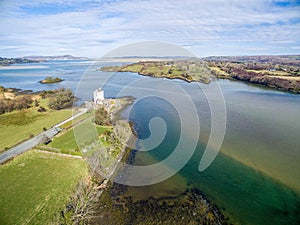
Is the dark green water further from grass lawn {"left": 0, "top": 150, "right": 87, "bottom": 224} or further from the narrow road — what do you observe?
the narrow road

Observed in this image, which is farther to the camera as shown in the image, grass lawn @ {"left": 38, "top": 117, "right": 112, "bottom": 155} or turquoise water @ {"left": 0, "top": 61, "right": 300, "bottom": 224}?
grass lawn @ {"left": 38, "top": 117, "right": 112, "bottom": 155}

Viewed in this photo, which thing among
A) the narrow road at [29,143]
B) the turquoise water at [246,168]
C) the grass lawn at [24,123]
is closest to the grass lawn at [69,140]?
the narrow road at [29,143]

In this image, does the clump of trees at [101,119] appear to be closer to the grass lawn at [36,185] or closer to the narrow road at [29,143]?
the narrow road at [29,143]

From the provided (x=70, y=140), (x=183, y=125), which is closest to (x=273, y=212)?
(x=183, y=125)

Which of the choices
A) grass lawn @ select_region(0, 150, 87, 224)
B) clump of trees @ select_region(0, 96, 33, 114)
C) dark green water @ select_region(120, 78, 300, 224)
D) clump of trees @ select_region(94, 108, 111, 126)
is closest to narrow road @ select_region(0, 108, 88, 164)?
grass lawn @ select_region(0, 150, 87, 224)

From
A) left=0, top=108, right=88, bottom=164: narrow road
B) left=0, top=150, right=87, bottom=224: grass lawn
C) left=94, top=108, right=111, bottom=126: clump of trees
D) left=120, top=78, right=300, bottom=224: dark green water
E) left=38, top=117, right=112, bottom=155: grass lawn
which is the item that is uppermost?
left=94, top=108, right=111, bottom=126: clump of trees

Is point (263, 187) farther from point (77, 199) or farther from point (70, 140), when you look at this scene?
point (70, 140)

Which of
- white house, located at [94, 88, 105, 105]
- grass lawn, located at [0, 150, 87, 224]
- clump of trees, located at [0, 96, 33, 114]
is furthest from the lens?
white house, located at [94, 88, 105, 105]
